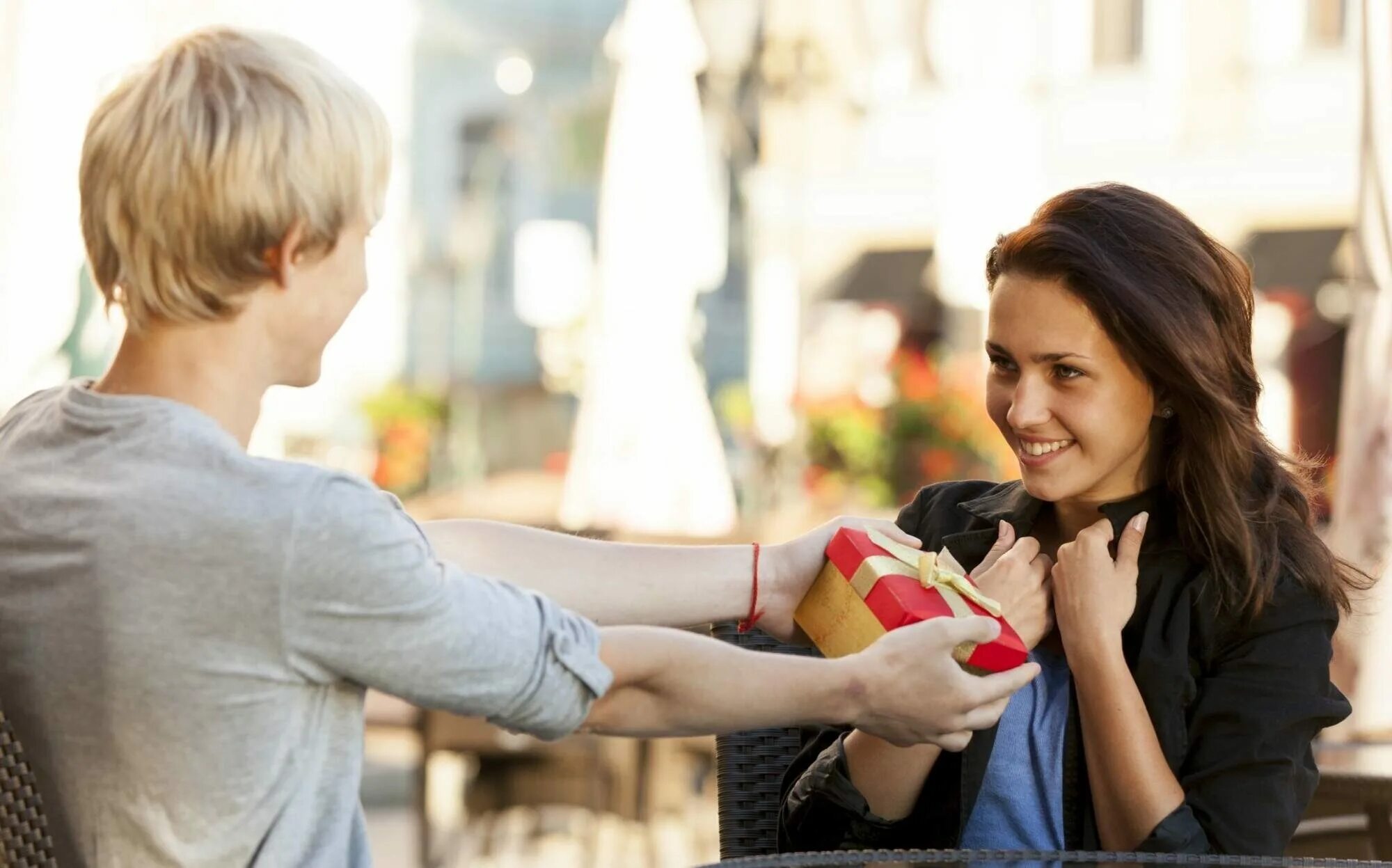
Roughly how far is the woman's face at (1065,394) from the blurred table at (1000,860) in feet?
1.75

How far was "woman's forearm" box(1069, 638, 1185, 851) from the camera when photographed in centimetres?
180

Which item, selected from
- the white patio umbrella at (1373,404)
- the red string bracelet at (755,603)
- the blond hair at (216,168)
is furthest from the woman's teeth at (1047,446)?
the white patio umbrella at (1373,404)

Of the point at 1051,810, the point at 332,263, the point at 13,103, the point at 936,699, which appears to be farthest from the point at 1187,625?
the point at 13,103

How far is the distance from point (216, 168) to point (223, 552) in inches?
12.1

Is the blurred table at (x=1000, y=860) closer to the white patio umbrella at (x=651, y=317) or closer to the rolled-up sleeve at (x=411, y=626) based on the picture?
the rolled-up sleeve at (x=411, y=626)

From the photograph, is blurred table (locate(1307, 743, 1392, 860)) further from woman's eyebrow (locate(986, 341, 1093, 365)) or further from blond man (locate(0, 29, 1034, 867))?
blond man (locate(0, 29, 1034, 867))

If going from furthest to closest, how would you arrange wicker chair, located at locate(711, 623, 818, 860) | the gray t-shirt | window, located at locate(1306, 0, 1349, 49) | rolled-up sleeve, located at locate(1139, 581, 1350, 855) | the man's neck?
window, located at locate(1306, 0, 1349, 49), wicker chair, located at locate(711, 623, 818, 860), rolled-up sleeve, located at locate(1139, 581, 1350, 855), the man's neck, the gray t-shirt

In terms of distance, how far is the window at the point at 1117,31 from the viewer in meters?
17.6

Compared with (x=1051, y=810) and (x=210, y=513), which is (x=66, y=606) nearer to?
(x=210, y=513)

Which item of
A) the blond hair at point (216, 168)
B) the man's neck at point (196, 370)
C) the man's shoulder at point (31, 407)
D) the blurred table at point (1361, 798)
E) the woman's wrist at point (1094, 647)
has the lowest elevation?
the blurred table at point (1361, 798)

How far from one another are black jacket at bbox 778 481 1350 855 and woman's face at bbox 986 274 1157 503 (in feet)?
0.30

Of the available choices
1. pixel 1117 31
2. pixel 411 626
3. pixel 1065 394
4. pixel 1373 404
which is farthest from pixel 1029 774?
pixel 1117 31

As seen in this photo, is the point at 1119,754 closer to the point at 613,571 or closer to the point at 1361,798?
the point at 613,571

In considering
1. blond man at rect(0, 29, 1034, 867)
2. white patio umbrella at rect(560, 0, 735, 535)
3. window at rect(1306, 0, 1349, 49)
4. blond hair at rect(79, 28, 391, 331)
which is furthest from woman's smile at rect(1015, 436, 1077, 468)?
window at rect(1306, 0, 1349, 49)
